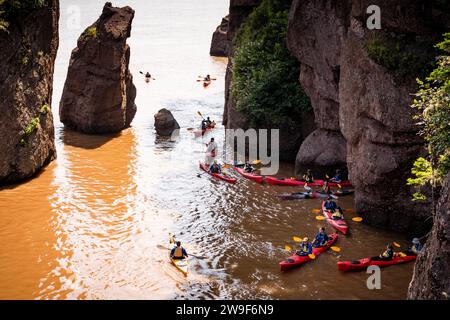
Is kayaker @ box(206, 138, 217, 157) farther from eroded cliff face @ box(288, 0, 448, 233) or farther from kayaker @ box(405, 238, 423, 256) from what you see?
kayaker @ box(405, 238, 423, 256)

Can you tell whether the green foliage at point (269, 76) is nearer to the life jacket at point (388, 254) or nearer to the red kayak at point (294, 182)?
the red kayak at point (294, 182)

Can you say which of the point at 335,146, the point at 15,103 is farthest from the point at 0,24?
the point at 335,146

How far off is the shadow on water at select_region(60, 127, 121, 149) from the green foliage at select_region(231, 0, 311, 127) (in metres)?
9.55

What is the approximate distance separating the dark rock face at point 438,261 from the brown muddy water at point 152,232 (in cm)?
450

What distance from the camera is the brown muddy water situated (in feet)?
48.9

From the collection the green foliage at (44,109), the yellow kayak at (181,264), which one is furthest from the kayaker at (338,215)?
the green foliage at (44,109)

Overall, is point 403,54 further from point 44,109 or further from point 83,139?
point 83,139

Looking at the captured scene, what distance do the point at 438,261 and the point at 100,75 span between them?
2599 cm

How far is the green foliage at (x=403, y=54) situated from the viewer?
1659cm

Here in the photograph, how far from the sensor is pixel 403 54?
16.8 meters

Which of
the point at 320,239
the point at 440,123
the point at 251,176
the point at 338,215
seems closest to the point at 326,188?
the point at 338,215

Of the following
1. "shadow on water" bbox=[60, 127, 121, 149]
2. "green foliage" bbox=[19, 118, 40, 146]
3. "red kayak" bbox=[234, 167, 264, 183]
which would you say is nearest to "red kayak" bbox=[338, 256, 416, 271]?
"red kayak" bbox=[234, 167, 264, 183]

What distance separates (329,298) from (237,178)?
11696 mm
